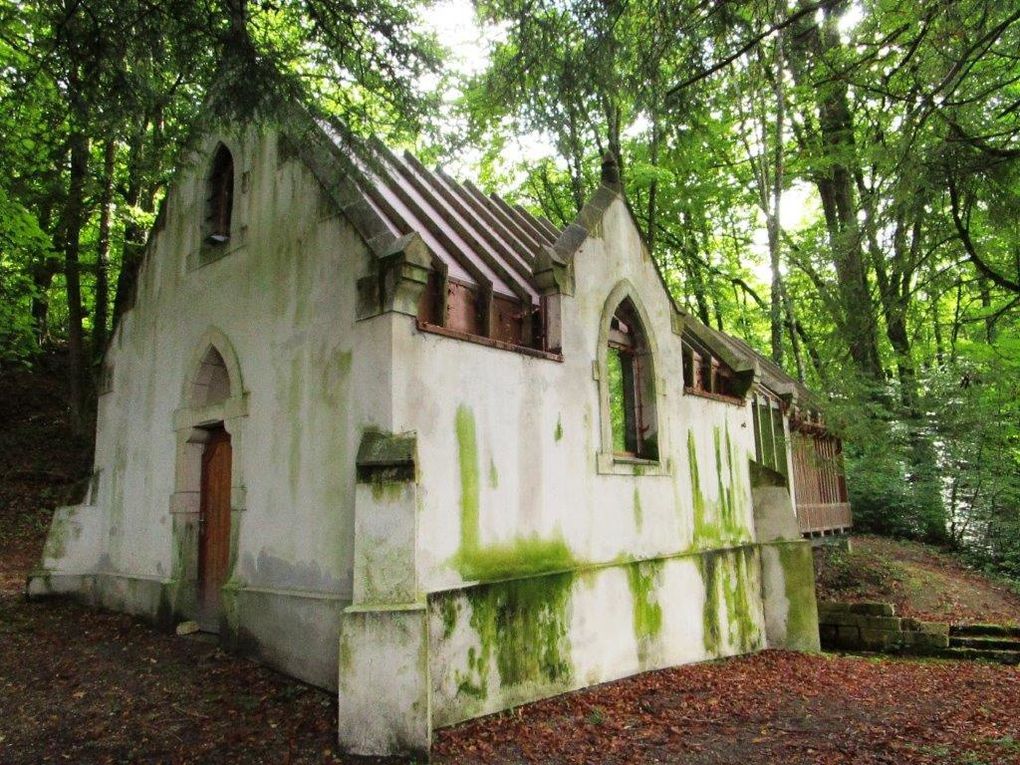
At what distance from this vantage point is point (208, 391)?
9.43 m

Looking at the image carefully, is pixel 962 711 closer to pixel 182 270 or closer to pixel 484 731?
pixel 484 731

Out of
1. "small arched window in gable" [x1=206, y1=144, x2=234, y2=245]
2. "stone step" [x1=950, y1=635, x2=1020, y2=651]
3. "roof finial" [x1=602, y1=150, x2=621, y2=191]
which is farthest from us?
"stone step" [x1=950, y1=635, x2=1020, y2=651]

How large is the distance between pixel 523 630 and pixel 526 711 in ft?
2.48

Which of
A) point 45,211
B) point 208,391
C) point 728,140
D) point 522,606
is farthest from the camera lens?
point 728,140

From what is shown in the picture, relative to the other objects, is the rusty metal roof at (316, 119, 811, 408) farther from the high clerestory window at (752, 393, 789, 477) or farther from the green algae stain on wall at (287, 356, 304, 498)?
the high clerestory window at (752, 393, 789, 477)

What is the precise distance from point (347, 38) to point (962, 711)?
9.26 m

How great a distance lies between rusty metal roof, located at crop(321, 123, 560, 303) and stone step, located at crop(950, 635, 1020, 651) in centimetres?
977

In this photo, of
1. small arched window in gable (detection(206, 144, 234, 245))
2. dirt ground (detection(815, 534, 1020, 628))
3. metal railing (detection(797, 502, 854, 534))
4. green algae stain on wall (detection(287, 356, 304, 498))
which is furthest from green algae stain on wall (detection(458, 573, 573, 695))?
metal railing (detection(797, 502, 854, 534))

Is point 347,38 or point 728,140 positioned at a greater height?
point 728,140

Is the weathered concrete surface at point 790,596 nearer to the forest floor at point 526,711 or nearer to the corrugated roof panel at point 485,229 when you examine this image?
the forest floor at point 526,711

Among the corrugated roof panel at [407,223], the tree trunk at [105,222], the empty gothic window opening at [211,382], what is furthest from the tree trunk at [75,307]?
the corrugated roof panel at [407,223]

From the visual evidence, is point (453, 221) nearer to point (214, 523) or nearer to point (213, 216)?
A: point (213, 216)

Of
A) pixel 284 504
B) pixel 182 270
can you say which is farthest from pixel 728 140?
pixel 284 504

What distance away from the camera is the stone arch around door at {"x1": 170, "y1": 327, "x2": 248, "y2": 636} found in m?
8.98
